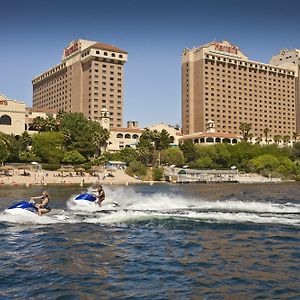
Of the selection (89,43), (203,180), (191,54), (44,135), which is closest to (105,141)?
(44,135)

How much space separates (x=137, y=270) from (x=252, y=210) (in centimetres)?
1962

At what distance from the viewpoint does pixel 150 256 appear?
18594 mm

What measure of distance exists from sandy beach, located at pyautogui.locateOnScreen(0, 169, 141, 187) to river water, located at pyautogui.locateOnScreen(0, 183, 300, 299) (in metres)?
61.0

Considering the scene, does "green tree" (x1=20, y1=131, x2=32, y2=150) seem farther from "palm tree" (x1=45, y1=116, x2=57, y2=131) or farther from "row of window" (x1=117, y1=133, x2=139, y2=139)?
"row of window" (x1=117, y1=133, x2=139, y2=139)

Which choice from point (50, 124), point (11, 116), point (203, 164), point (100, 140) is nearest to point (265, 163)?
point (203, 164)

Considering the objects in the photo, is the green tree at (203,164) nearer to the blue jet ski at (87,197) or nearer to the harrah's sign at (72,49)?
the harrah's sign at (72,49)

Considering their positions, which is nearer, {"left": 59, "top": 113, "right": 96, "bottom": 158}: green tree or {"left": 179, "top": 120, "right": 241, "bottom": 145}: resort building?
{"left": 59, "top": 113, "right": 96, "bottom": 158}: green tree

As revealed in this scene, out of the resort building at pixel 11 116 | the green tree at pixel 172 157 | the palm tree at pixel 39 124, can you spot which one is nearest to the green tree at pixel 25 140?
the palm tree at pixel 39 124

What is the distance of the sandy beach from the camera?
8819 centimetres

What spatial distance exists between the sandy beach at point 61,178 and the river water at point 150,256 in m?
61.0

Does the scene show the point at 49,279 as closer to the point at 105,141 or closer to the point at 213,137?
the point at 105,141

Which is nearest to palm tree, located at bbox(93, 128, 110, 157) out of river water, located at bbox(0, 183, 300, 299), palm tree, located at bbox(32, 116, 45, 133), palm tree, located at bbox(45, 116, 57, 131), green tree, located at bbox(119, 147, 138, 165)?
green tree, located at bbox(119, 147, 138, 165)

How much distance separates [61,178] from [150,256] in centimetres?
7804

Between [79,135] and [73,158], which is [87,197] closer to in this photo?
[73,158]
